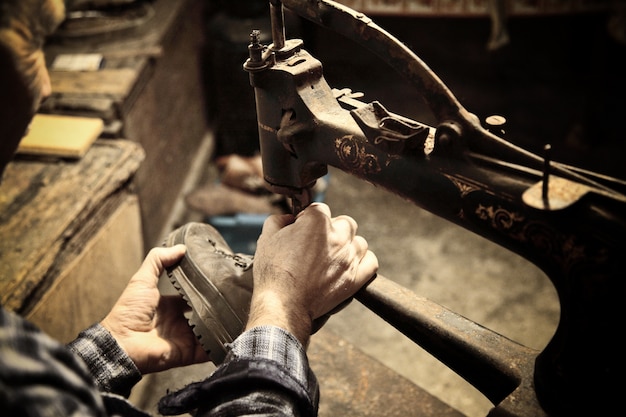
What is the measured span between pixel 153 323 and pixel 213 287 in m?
0.22

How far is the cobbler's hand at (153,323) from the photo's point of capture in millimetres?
1426

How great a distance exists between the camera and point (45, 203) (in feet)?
7.04

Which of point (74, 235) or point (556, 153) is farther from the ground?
point (74, 235)

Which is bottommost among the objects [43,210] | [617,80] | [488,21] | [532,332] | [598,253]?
[532,332]

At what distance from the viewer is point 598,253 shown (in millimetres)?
946

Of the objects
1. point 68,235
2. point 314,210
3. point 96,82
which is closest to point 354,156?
point 314,210

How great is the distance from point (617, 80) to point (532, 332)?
99.2 inches

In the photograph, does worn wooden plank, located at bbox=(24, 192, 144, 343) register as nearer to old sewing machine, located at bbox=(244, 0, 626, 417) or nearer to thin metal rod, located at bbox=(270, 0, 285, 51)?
old sewing machine, located at bbox=(244, 0, 626, 417)

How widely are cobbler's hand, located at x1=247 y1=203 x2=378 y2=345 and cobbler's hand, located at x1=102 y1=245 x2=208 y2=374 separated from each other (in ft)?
1.05

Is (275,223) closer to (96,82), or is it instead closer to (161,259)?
(161,259)

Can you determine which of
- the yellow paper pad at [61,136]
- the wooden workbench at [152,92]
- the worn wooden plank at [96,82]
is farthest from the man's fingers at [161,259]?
the worn wooden plank at [96,82]

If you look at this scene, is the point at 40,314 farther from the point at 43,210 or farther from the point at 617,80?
the point at 617,80

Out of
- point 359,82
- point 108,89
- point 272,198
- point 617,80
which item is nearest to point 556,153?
point 617,80

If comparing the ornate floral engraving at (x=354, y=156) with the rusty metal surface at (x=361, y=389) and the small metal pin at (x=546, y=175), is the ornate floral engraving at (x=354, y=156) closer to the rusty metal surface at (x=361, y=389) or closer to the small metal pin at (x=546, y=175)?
the small metal pin at (x=546, y=175)
